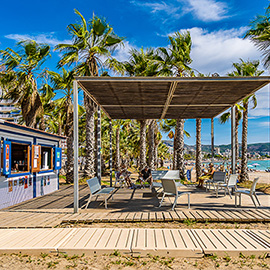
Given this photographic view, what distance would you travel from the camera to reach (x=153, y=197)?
360 inches

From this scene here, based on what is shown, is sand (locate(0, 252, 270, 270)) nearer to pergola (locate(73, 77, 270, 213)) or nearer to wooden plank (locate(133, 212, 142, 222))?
wooden plank (locate(133, 212, 142, 222))

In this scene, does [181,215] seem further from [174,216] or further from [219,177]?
[219,177]

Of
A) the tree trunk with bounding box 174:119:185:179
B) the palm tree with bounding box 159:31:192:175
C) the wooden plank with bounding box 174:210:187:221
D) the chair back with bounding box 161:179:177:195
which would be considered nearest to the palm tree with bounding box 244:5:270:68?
the palm tree with bounding box 159:31:192:175

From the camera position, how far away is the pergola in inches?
272

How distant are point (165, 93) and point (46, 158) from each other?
633 cm

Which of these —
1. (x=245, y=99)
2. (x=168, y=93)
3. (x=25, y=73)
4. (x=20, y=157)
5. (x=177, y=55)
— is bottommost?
(x=20, y=157)

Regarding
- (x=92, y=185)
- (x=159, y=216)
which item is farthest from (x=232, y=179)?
(x=92, y=185)

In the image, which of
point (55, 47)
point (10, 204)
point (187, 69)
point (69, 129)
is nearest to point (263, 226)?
point (10, 204)

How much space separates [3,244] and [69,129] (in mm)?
13113

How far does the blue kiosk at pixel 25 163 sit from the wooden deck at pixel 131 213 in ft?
3.36

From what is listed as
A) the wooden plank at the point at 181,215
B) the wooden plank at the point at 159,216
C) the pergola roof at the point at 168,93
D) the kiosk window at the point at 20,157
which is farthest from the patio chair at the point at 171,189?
the kiosk window at the point at 20,157

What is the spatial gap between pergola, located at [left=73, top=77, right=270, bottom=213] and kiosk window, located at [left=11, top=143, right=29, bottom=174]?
3.27m

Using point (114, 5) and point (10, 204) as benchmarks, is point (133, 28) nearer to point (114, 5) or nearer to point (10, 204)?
point (114, 5)

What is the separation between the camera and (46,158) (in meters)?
11.9
